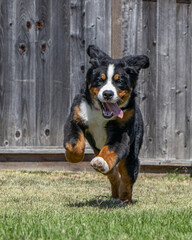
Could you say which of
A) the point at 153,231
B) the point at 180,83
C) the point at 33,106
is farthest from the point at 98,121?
the point at 180,83

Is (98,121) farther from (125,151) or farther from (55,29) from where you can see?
(55,29)

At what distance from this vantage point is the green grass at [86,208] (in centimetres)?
319

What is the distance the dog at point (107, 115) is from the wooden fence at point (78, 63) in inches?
96.3

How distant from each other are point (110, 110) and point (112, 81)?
260mm

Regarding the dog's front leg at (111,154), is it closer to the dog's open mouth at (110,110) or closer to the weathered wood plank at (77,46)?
the dog's open mouth at (110,110)

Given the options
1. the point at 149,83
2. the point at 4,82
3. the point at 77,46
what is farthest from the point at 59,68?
the point at 149,83

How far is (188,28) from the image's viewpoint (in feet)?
24.9

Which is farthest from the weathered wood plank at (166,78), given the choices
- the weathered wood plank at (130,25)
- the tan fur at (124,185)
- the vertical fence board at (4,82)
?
the tan fur at (124,185)

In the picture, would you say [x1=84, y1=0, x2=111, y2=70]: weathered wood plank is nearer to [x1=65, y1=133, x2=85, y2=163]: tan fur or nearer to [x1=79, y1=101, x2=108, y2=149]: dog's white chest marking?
[x1=79, y1=101, x2=108, y2=149]: dog's white chest marking

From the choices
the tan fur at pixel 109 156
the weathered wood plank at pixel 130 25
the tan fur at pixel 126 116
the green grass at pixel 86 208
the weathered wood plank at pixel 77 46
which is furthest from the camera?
the weathered wood plank at pixel 130 25

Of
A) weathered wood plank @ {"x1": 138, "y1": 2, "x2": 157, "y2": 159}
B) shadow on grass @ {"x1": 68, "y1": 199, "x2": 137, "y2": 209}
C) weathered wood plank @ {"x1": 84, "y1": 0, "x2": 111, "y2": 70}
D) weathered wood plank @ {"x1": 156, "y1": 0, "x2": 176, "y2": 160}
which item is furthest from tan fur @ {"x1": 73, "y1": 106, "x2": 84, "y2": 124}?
weathered wood plank @ {"x1": 156, "y1": 0, "x2": 176, "y2": 160}

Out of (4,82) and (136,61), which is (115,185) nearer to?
(136,61)

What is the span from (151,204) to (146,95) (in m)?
2.74

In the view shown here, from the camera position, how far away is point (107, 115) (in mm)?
4520
